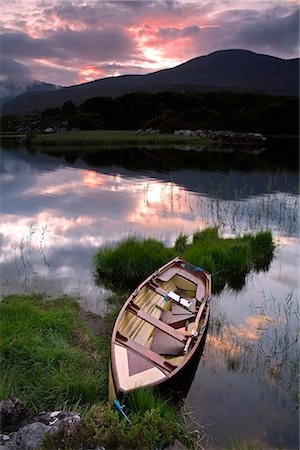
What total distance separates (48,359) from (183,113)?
85.8m

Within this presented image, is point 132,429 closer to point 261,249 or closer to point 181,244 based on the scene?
point 181,244

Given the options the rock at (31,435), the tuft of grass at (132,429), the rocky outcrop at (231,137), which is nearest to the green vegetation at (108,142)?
the rocky outcrop at (231,137)

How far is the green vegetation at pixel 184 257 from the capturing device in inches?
506

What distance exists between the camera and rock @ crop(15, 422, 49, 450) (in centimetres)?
489

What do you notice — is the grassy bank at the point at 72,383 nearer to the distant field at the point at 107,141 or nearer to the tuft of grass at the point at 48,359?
the tuft of grass at the point at 48,359

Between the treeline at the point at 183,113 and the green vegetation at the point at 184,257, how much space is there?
6910cm

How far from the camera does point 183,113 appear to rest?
294 ft

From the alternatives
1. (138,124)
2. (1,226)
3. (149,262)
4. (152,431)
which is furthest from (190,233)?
(138,124)

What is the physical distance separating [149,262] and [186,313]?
3374 mm

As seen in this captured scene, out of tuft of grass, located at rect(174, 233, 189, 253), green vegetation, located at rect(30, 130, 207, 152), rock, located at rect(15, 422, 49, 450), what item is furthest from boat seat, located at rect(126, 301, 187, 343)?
green vegetation, located at rect(30, 130, 207, 152)

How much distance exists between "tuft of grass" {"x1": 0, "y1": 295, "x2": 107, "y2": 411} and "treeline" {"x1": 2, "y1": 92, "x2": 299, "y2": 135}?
75.4 metres

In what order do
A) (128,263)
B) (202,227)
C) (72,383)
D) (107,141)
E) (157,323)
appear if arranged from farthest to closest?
(107,141), (202,227), (128,263), (157,323), (72,383)

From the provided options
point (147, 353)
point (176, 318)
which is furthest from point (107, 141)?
point (147, 353)

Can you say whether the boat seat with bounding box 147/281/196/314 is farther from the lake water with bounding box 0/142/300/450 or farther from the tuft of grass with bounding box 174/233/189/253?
the tuft of grass with bounding box 174/233/189/253
